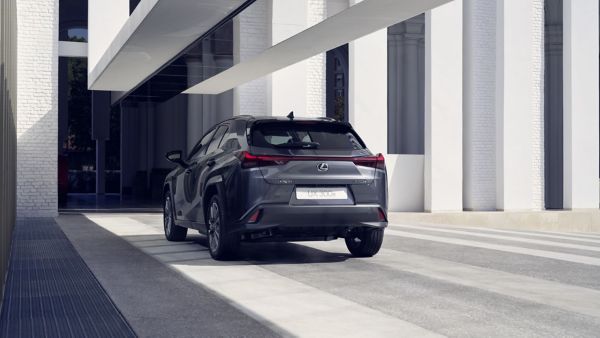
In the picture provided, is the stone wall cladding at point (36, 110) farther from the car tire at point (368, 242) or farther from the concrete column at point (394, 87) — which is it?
the concrete column at point (394, 87)

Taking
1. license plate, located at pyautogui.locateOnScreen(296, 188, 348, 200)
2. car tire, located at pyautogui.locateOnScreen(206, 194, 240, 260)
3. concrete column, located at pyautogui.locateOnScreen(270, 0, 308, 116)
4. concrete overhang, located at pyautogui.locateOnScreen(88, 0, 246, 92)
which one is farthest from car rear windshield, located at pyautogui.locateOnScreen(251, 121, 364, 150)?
concrete column, located at pyautogui.locateOnScreen(270, 0, 308, 116)

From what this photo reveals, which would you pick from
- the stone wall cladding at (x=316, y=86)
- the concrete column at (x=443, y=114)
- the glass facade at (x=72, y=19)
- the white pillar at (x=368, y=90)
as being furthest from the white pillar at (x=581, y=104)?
the glass facade at (x=72, y=19)

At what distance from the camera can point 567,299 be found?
5914mm

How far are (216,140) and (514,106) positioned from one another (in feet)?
45.2

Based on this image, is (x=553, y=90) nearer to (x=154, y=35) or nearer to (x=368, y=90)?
(x=368, y=90)

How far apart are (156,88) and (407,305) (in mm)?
16956

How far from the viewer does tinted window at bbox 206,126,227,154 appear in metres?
9.09

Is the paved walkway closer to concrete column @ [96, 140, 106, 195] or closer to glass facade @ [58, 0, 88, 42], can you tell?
concrete column @ [96, 140, 106, 195]

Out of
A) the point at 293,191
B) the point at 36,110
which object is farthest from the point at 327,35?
the point at 36,110

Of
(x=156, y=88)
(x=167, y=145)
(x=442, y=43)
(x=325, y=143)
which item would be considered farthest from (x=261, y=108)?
(x=167, y=145)

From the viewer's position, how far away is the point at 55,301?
5.74 m

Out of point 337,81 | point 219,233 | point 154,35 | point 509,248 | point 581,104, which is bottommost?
point 509,248

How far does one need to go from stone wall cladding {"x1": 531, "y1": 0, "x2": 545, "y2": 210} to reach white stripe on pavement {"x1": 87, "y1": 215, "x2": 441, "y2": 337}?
1526 centimetres

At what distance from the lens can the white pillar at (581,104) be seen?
72.7 ft
